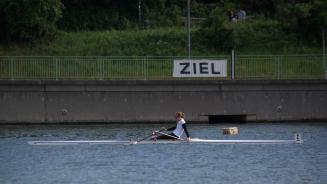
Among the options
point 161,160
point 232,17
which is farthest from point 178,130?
point 232,17

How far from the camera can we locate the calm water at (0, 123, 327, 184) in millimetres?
34875

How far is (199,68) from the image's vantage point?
56.3m

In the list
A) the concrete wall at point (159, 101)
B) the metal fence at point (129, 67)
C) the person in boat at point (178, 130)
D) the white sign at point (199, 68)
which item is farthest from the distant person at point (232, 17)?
the person in boat at point (178, 130)

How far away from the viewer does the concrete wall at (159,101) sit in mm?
55125

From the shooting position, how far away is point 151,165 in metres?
38.3

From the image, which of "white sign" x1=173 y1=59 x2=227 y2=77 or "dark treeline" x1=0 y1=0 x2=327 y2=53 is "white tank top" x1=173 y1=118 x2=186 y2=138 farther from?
"dark treeline" x1=0 y1=0 x2=327 y2=53

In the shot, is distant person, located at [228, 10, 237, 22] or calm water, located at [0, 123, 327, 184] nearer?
calm water, located at [0, 123, 327, 184]

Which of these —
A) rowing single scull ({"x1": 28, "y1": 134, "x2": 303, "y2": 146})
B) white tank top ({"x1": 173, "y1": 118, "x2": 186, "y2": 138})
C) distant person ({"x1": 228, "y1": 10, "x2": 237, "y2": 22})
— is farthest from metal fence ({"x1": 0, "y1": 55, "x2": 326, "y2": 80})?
distant person ({"x1": 228, "y1": 10, "x2": 237, "y2": 22})

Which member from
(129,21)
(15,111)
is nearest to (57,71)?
(15,111)

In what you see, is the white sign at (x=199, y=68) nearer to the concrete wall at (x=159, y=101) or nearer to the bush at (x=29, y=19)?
the concrete wall at (x=159, y=101)

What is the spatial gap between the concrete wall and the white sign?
99cm

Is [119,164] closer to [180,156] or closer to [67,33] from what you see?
[180,156]

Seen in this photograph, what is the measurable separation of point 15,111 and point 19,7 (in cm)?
1084

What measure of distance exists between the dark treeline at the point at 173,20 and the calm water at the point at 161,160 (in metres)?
13.9
